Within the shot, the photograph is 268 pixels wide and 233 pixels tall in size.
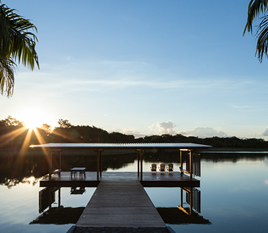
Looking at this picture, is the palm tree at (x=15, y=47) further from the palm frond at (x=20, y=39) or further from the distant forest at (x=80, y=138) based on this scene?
the distant forest at (x=80, y=138)

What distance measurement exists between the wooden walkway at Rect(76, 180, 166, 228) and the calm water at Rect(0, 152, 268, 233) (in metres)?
2.06

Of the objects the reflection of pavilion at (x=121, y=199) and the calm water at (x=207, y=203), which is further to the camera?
the calm water at (x=207, y=203)

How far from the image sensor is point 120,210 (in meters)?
8.01

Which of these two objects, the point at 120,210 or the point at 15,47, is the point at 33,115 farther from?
the point at 15,47

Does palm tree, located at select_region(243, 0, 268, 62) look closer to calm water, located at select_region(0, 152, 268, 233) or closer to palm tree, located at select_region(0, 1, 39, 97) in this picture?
palm tree, located at select_region(0, 1, 39, 97)

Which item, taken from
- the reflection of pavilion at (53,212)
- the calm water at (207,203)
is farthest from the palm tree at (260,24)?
the reflection of pavilion at (53,212)

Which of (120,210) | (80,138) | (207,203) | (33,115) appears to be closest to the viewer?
(120,210)

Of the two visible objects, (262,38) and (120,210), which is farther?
(120,210)

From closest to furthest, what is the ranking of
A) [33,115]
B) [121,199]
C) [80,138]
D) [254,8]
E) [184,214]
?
[254,8]
[121,199]
[184,214]
[33,115]
[80,138]


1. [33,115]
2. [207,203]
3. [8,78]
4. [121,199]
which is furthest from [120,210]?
[33,115]

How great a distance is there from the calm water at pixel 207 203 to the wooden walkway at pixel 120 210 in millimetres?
2057

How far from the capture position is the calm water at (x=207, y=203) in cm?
1045

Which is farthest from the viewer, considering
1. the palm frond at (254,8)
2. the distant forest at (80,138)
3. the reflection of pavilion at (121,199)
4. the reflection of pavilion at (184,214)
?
the distant forest at (80,138)

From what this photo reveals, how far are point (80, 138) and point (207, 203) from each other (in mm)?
67534
